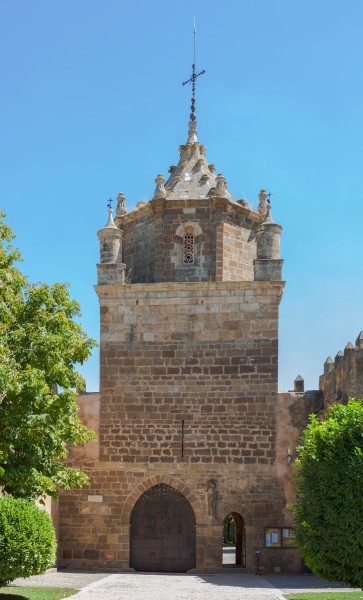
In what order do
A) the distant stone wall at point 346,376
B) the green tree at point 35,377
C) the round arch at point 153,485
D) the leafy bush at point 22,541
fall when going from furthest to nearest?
the round arch at point 153,485, the distant stone wall at point 346,376, the green tree at point 35,377, the leafy bush at point 22,541

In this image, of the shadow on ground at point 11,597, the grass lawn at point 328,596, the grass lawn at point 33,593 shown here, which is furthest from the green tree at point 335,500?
the shadow on ground at point 11,597

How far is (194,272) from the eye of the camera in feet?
77.1

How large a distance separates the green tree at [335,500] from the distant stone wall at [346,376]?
526 centimetres

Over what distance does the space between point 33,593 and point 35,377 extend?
15.4ft

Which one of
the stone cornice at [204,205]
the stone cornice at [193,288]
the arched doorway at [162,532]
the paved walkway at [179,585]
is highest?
the stone cornice at [204,205]

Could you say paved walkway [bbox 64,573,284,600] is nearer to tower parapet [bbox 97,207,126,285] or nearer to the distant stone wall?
the distant stone wall

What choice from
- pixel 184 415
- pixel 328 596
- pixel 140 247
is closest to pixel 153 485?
pixel 184 415

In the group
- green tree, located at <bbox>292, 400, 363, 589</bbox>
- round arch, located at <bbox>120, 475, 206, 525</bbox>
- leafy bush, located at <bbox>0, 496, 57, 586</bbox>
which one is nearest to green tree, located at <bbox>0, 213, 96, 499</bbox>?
leafy bush, located at <bbox>0, 496, 57, 586</bbox>

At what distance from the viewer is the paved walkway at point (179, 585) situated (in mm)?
16891

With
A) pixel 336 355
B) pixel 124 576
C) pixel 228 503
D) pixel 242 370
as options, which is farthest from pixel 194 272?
pixel 124 576

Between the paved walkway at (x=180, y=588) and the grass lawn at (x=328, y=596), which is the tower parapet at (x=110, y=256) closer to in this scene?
the paved walkway at (x=180, y=588)

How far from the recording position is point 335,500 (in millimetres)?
14117

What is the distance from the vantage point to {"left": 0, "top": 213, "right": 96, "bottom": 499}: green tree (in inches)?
632

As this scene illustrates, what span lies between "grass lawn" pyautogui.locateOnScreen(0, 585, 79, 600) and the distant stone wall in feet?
26.4
